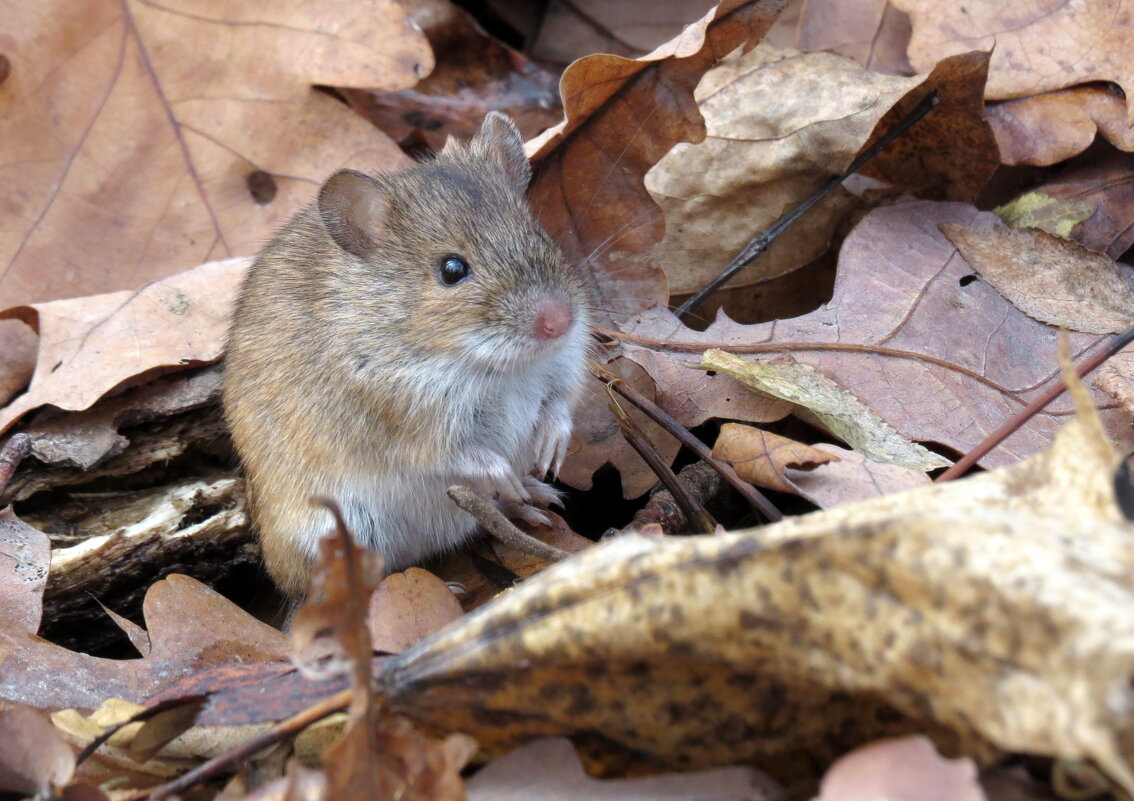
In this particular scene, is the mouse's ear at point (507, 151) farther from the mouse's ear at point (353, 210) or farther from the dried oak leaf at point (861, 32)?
the dried oak leaf at point (861, 32)

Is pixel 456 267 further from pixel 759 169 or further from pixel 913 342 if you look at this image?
pixel 913 342

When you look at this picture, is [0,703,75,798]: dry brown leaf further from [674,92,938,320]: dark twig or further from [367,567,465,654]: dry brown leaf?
[674,92,938,320]: dark twig

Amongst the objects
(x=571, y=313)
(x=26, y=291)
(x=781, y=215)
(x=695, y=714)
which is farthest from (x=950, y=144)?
(x=26, y=291)

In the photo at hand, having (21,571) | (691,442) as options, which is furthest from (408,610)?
(21,571)

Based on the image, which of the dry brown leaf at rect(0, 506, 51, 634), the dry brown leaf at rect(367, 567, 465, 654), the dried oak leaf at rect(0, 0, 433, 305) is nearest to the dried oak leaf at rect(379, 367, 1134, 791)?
the dry brown leaf at rect(367, 567, 465, 654)

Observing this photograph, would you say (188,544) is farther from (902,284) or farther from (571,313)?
(902,284)

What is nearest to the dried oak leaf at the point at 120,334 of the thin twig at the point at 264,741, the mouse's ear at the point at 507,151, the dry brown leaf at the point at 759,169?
the mouse's ear at the point at 507,151

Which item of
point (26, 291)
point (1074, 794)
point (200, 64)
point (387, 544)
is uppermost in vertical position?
point (200, 64)
